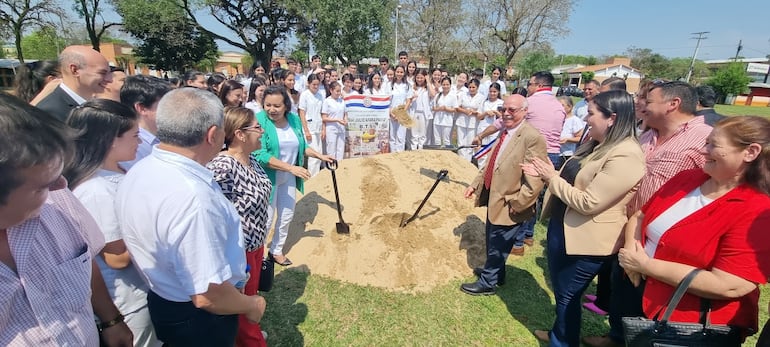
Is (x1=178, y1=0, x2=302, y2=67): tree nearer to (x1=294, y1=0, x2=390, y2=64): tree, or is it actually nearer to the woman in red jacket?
(x1=294, y1=0, x2=390, y2=64): tree

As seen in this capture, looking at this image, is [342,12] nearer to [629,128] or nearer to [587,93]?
[587,93]

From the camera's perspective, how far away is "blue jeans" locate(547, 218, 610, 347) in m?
2.54

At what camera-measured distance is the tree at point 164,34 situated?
71.8 feet

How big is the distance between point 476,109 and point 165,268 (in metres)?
7.57

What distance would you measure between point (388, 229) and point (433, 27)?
27.0 metres

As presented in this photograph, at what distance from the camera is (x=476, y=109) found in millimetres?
8242

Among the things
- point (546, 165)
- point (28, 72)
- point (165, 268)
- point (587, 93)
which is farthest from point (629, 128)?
point (28, 72)

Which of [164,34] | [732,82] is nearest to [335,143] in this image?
[164,34]

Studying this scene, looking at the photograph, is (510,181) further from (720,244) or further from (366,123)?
(366,123)

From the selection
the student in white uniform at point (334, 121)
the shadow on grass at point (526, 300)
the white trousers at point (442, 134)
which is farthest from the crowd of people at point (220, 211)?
the white trousers at point (442, 134)

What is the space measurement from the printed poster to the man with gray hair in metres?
5.76

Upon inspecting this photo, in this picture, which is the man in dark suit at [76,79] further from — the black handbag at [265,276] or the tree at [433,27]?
the tree at [433,27]

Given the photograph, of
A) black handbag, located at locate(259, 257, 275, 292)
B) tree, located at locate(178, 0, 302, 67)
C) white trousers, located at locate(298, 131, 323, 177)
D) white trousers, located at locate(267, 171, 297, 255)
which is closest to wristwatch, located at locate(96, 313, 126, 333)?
black handbag, located at locate(259, 257, 275, 292)

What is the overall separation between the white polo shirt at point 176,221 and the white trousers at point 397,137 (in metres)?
7.18
